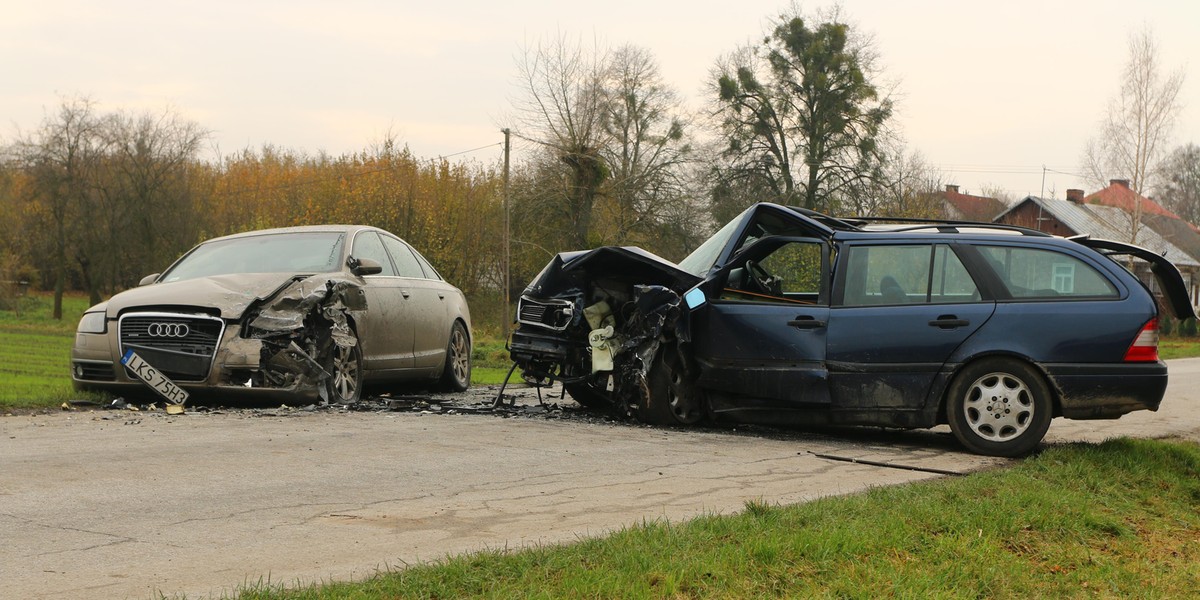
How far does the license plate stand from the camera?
9.33 meters

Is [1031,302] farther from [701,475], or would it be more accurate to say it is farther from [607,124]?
[607,124]

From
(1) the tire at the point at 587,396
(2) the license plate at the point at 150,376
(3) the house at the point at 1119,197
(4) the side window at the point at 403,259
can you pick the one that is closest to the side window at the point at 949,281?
(1) the tire at the point at 587,396

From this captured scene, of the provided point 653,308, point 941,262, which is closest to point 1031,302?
point 941,262

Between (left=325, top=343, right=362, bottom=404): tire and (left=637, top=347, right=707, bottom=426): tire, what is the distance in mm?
2677

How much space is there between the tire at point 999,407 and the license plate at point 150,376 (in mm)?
6175

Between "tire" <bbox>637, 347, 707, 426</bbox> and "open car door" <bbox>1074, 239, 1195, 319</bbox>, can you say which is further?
"tire" <bbox>637, 347, 707, 426</bbox>

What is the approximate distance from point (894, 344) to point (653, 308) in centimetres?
192

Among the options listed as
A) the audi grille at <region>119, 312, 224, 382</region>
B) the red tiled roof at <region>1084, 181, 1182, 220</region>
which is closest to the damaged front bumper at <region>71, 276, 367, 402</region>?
the audi grille at <region>119, 312, 224, 382</region>

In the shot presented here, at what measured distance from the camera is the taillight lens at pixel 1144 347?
26.3ft

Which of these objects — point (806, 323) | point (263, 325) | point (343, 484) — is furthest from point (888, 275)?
point (263, 325)

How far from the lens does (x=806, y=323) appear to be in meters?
8.71

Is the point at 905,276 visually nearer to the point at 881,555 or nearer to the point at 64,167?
the point at 881,555

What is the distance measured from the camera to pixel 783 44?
48594mm

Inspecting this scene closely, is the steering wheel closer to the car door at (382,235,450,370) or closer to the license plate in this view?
the car door at (382,235,450,370)
